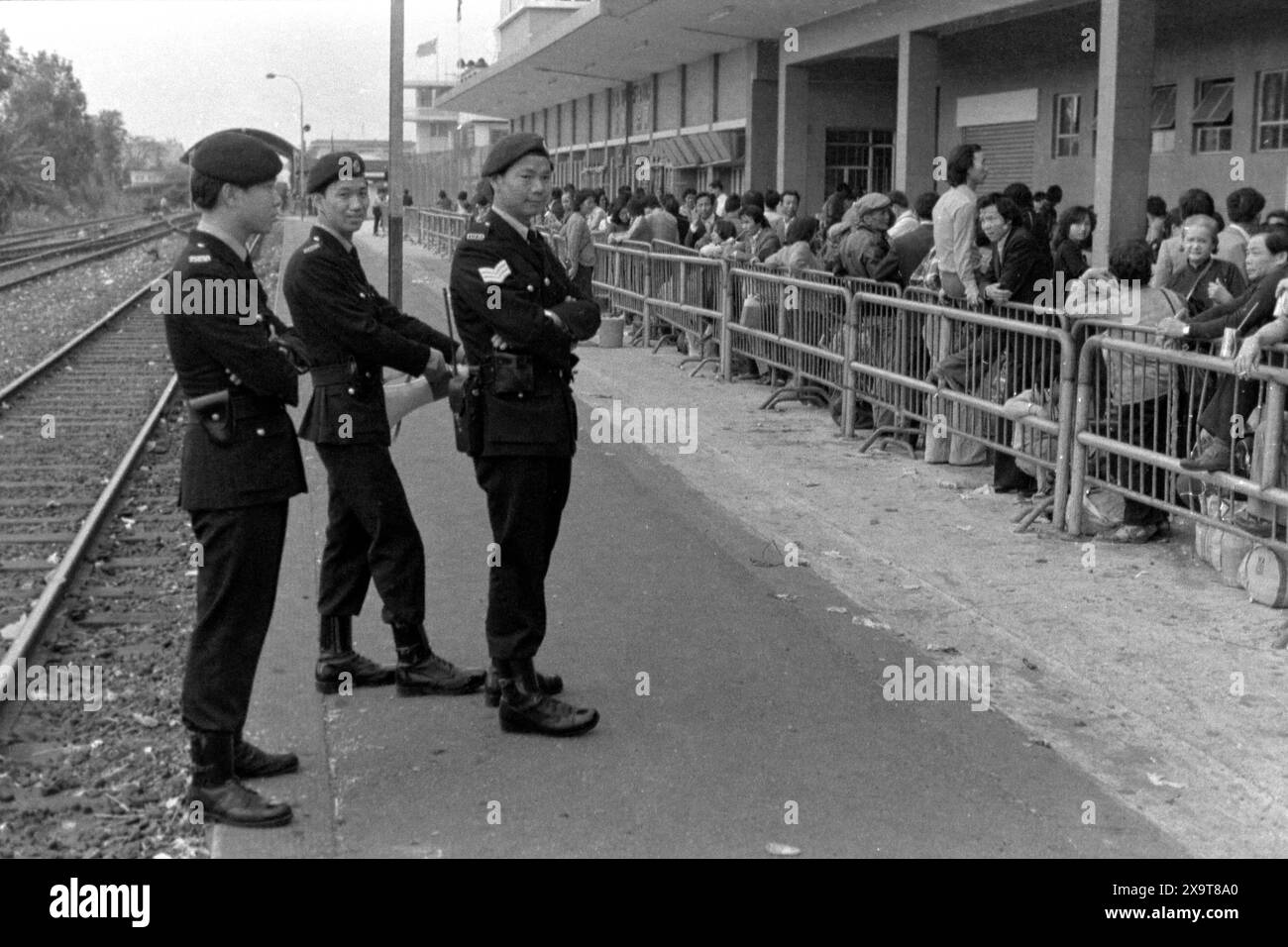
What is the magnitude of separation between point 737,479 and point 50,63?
296 feet

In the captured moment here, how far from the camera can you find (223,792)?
16.6 feet

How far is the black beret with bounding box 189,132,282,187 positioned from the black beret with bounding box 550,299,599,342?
123 cm

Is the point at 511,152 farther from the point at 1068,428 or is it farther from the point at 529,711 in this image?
the point at 1068,428

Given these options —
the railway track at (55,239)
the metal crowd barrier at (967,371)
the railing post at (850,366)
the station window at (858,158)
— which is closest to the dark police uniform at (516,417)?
the metal crowd barrier at (967,371)

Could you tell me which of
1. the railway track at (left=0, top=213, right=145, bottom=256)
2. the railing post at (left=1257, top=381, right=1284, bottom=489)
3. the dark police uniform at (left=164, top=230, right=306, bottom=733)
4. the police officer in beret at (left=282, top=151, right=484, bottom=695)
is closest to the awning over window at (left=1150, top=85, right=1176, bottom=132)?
the railing post at (left=1257, top=381, right=1284, bottom=489)

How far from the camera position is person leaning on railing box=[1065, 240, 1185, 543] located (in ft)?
28.1

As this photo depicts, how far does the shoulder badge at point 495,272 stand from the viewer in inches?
227

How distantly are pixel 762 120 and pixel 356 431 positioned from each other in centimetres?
2511

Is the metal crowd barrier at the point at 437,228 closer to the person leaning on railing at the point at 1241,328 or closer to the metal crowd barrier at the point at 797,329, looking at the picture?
the metal crowd barrier at the point at 797,329
